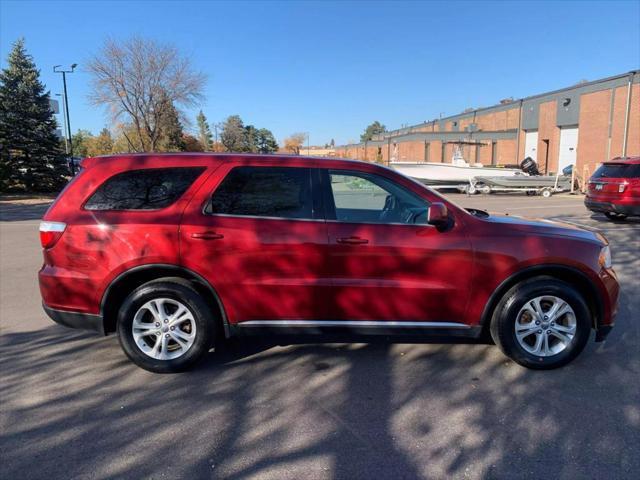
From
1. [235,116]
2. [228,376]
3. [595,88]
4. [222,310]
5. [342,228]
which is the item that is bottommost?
[228,376]

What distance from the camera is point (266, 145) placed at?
96000 millimetres

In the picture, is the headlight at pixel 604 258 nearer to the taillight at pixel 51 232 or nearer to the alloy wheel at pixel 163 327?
the alloy wheel at pixel 163 327

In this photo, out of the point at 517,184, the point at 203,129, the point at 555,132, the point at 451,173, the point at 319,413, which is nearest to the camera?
the point at 319,413

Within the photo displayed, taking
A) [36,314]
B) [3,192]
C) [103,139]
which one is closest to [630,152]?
[36,314]

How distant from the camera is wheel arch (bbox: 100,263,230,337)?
3803mm

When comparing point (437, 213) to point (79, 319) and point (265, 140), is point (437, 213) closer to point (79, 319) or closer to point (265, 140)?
point (79, 319)

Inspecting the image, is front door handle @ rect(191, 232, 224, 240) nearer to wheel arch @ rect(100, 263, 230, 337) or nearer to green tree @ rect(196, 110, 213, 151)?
wheel arch @ rect(100, 263, 230, 337)

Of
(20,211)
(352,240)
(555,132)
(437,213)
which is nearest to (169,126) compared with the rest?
(20,211)

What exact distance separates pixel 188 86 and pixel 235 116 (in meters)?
56.5

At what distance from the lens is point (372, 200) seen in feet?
13.4

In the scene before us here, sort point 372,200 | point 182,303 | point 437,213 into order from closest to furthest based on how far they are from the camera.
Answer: point 437,213 → point 182,303 → point 372,200

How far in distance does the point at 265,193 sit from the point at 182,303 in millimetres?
1111

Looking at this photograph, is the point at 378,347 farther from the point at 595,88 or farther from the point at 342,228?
the point at 595,88

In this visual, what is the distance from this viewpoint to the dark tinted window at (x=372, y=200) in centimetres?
389
